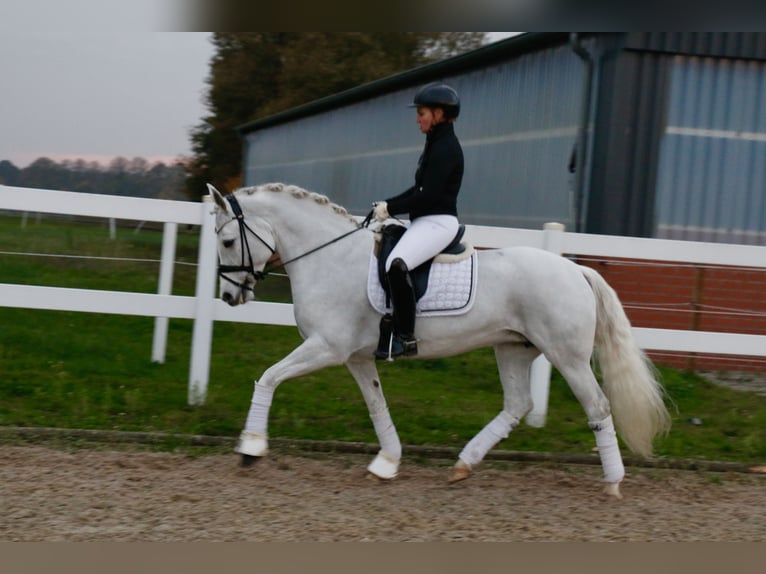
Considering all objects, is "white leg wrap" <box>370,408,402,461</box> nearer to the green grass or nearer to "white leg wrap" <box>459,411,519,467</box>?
"white leg wrap" <box>459,411,519,467</box>

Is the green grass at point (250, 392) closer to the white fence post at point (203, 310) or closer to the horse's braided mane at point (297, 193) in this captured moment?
the white fence post at point (203, 310)

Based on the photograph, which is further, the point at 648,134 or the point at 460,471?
the point at 648,134

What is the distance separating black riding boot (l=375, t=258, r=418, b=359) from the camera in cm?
623

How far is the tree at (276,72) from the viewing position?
41844mm

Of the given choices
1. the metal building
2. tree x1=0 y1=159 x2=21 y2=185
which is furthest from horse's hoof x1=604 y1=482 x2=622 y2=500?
tree x1=0 y1=159 x2=21 y2=185

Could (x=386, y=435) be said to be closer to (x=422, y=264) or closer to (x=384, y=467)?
(x=384, y=467)

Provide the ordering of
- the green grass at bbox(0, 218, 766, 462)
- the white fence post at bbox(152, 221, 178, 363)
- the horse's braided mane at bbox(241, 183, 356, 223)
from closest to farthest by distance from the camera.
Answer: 1. the horse's braided mane at bbox(241, 183, 356, 223)
2. the green grass at bbox(0, 218, 766, 462)
3. the white fence post at bbox(152, 221, 178, 363)

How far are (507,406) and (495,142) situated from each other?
966 centimetres

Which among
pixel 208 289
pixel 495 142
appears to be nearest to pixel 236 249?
pixel 208 289

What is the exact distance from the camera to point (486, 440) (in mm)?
6613

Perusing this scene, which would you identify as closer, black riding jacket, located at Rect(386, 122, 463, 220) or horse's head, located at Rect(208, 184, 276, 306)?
black riding jacket, located at Rect(386, 122, 463, 220)

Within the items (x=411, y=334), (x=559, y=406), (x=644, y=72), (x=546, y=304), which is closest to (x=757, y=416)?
(x=559, y=406)

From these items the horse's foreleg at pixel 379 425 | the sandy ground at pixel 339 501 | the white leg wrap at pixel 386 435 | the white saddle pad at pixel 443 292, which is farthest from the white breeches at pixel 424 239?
the sandy ground at pixel 339 501

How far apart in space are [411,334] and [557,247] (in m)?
2.35
